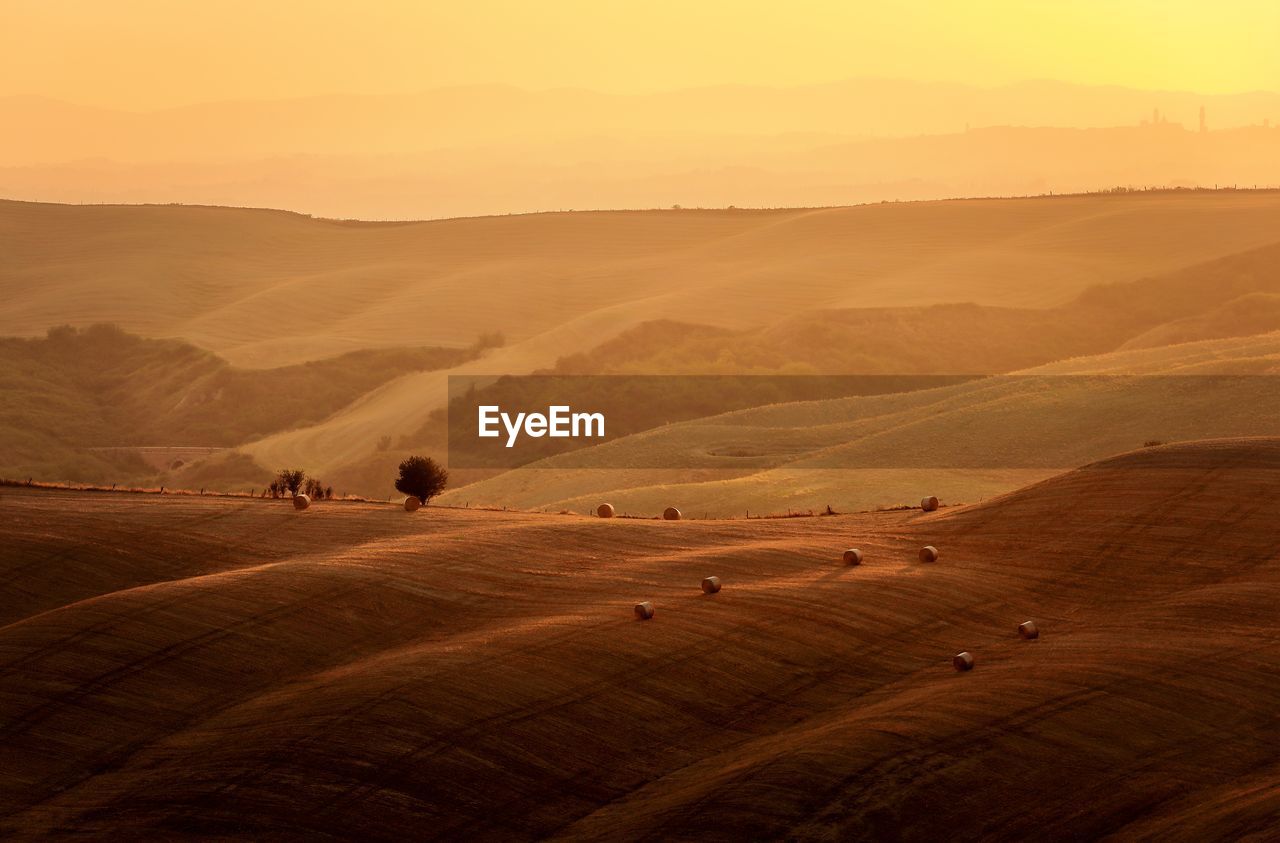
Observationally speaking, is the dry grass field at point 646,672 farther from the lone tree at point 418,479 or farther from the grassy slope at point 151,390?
the grassy slope at point 151,390

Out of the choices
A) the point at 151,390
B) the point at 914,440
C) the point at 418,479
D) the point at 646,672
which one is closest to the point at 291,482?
the point at 418,479

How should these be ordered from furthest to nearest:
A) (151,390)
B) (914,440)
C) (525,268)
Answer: (525,268) < (151,390) < (914,440)

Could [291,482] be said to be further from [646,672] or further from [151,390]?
[151,390]

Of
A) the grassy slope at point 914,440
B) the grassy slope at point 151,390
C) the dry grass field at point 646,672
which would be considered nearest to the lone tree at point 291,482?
the dry grass field at point 646,672

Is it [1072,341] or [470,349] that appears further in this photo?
[470,349]

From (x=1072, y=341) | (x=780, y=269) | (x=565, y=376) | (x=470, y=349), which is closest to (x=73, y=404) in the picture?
(x=470, y=349)

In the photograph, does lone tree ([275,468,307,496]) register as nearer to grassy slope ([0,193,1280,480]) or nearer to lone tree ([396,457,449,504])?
lone tree ([396,457,449,504])

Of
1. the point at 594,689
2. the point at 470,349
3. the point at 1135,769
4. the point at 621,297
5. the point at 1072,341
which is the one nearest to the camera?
the point at 1135,769

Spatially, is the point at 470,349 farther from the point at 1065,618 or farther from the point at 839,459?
the point at 1065,618

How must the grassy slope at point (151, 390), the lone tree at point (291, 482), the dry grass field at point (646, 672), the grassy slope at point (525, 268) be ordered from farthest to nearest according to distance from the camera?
the grassy slope at point (525, 268) < the grassy slope at point (151, 390) < the lone tree at point (291, 482) < the dry grass field at point (646, 672)
